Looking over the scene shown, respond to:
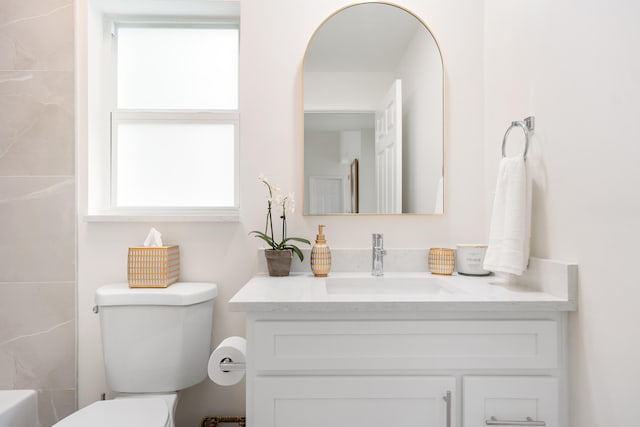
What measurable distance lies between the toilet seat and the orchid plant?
0.64 meters

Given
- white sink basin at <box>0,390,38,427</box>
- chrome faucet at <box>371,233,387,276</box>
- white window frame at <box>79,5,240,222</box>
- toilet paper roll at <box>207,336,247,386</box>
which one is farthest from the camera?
white window frame at <box>79,5,240,222</box>

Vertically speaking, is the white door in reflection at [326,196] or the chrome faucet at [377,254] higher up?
the white door in reflection at [326,196]

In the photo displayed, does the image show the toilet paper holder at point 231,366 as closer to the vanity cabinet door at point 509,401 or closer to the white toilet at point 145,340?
the white toilet at point 145,340

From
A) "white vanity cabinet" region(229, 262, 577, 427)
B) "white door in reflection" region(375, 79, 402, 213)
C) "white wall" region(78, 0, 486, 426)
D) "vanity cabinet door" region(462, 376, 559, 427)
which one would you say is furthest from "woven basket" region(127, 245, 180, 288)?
"vanity cabinet door" region(462, 376, 559, 427)

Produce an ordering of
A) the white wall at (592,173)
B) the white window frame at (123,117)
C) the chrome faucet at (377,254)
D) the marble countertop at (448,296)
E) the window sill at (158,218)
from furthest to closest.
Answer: the white window frame at (123,117) → the window sill at (158,218) → the chrome faucet at (377,254) → the marble countertop at (448,296) → the white wall at (592,173)

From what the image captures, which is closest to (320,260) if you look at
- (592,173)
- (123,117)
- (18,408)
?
(592,173)

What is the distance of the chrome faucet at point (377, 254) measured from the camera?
4.59ft

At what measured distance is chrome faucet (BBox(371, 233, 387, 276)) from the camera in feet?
4.59

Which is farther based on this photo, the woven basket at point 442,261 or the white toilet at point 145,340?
the woven basket at point 442,261

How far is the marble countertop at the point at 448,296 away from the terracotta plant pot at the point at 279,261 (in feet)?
0.18

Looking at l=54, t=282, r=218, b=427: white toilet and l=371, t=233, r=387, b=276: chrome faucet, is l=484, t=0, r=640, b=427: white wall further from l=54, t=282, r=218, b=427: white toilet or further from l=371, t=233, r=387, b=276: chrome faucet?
l=54, t=282, r=218, b=427: white toilet

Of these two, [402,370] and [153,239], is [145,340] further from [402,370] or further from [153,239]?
[402,370]

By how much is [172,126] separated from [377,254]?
1069mm

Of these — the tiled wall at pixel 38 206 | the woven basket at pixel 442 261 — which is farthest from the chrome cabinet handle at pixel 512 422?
the tiled wall at pixel 38 206
